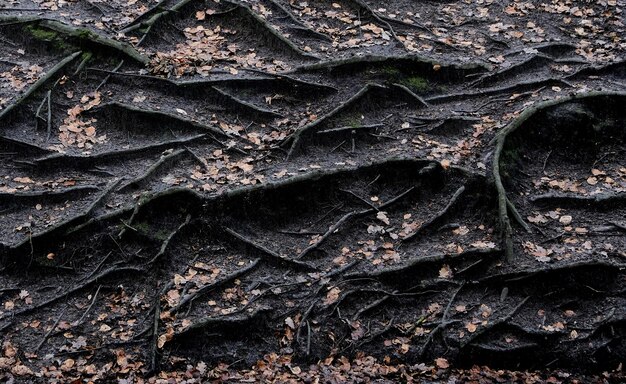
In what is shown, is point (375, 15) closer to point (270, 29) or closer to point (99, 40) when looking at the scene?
point (270, 29)

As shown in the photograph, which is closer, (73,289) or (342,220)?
(73,289)

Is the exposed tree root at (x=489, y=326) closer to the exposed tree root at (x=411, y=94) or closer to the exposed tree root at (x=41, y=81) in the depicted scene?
the exposed tree root at (x=411, y=94)

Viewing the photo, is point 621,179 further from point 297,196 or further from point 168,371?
point 168,371

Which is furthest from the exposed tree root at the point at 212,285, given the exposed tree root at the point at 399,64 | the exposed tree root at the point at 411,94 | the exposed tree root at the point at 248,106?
the exposed tree root at the point at 411,94

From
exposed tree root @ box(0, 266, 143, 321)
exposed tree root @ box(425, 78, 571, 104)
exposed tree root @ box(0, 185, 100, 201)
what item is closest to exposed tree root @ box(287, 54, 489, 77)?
exposed tree root @ box(425, 78, 571, 104)

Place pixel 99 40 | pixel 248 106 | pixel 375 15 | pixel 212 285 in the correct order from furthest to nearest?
1. pixel 375 15
2. pixel 99 40
3. pixel 248 106
4. pixel 212 285

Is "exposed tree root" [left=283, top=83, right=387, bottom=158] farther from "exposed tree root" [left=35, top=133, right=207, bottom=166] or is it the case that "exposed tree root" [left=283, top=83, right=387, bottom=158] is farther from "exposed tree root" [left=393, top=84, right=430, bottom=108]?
"exposed tree root" [left=35, top=133, right=207, bottom=166]

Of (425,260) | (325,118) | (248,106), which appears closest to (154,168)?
(248,106)

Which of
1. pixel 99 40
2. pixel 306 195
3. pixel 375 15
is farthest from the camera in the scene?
pixel 375 15
